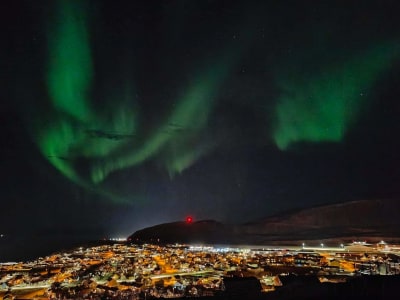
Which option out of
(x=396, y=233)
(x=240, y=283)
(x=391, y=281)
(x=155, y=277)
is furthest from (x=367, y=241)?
(x=240, y=283)

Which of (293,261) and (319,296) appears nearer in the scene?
(319,296)

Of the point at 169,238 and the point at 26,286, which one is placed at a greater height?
the point at 169,238

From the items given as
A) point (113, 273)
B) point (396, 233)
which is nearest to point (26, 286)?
point (113, 273)

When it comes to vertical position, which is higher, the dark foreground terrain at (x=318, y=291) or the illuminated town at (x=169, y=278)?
the illuminated town at (x=169, y=278)

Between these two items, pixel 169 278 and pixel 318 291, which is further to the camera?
pixel 169 278

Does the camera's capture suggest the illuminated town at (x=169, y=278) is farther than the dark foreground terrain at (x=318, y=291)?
Yes

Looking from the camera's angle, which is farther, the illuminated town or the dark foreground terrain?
the illuminated town

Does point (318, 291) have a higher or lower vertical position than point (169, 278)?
lower

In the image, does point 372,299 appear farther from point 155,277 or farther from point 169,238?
point 169,238

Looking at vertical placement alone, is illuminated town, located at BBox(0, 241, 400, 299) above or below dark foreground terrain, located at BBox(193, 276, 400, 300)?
above

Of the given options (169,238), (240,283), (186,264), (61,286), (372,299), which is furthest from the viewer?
(169,238)

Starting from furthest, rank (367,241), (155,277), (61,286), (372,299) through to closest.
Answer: (367,241) < (155,277) < (61,286) < (372,299)
